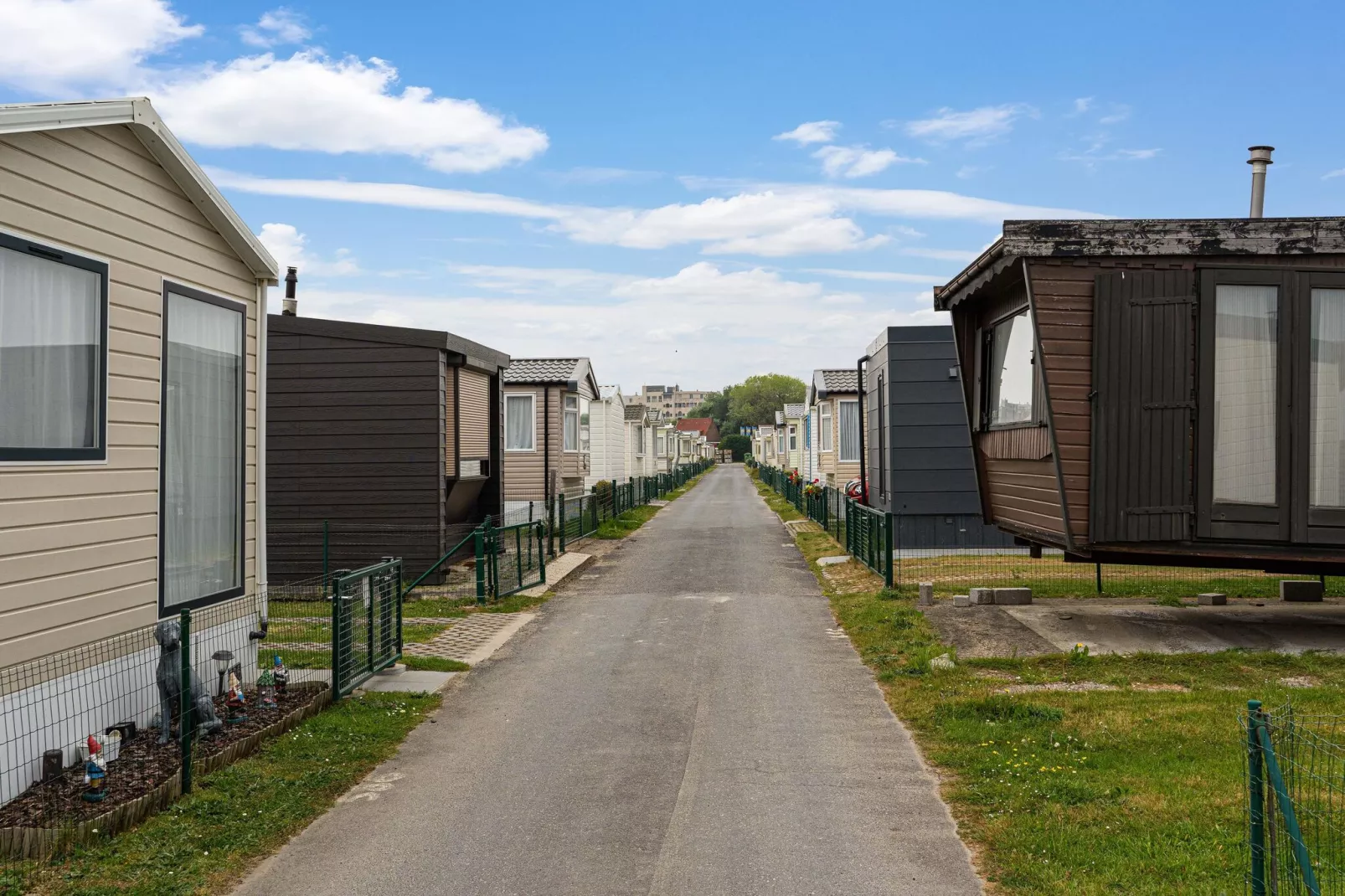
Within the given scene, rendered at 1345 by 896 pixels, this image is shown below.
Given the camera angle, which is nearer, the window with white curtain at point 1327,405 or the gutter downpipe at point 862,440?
the window with white curtain at point 1327,405

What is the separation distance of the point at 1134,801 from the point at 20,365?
7.09 metres

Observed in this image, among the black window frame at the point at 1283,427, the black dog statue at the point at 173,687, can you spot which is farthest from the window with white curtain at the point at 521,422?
the black dog statue at the point at 173,687

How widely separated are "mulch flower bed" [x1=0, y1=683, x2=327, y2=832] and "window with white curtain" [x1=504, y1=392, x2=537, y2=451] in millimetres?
19799

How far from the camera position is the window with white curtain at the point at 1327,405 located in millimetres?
9344

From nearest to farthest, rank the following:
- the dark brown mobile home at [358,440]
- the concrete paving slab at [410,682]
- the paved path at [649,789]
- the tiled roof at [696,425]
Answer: the paved path at [649,789] → the concrete paving slab at [410,682] → the dark brown mobile home at [358,440] → the tiled roof at [696,425]

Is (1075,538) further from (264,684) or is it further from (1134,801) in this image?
(264,684)

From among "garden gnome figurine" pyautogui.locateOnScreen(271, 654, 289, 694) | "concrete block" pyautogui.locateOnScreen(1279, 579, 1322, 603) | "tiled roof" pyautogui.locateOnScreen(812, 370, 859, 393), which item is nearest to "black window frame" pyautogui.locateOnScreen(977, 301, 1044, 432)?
"concrete block" pyautogui.locateOnScreen(1279, 579, 1322, 603)

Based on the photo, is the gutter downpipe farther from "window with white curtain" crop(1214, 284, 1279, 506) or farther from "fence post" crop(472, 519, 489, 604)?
Answer: "window with white curtain" crop(1214, 284, 1279, 506)

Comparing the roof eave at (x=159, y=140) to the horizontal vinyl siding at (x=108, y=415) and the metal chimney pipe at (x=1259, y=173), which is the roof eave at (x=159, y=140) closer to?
the horizontal vinyl siding at (x=108, y=415)

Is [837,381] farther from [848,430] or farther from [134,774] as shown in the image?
[134,774]

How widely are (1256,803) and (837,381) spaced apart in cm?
2763

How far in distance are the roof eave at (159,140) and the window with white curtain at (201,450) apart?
513mm


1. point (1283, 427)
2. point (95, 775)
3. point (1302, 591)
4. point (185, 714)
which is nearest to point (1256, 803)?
point (185, 714)

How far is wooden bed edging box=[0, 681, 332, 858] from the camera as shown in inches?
209
